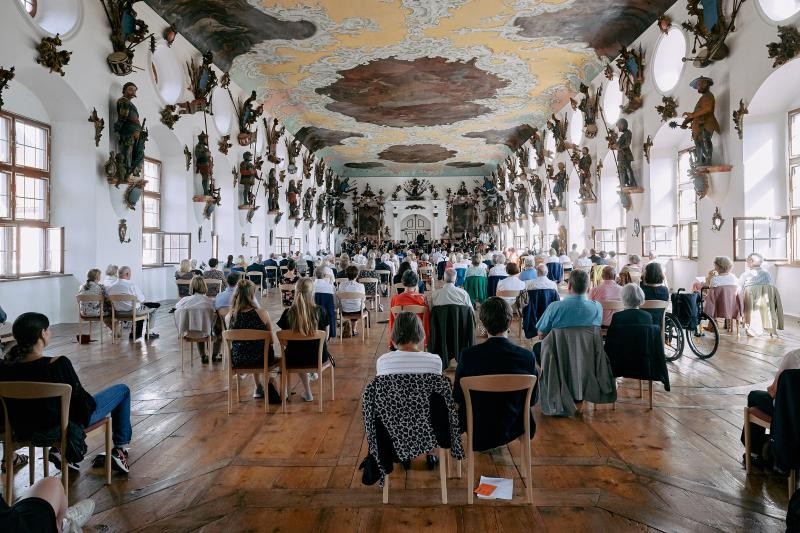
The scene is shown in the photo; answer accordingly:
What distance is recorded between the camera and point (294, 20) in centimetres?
1345

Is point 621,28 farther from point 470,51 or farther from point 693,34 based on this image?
point 470,51

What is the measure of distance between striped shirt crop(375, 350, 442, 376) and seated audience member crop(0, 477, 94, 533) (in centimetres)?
173

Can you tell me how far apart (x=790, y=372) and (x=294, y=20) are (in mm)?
13105

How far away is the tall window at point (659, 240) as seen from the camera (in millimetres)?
14273

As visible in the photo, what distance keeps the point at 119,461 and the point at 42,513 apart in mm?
1888

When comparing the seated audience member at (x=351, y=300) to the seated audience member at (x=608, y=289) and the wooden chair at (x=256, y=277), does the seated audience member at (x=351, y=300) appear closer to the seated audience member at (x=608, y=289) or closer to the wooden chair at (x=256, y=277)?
the seated audience member at (x=608, y=289)

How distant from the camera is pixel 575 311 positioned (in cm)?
496

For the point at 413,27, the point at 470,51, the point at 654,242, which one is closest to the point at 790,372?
the point at 654,242

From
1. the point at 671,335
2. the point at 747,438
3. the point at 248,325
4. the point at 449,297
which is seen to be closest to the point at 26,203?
the point at 248,325

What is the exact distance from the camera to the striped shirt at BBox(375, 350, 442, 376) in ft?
11.4

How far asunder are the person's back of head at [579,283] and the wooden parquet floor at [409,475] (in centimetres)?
118

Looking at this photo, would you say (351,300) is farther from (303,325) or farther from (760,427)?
(760,427)

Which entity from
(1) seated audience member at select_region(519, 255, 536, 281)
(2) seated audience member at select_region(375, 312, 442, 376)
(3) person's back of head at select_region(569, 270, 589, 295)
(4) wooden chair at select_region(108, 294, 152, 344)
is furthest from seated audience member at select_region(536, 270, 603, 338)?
(4) wooden chair at select_region(108, 294, 152, 344)

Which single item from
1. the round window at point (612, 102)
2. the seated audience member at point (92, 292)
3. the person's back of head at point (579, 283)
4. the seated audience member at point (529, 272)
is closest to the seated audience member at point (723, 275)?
the seated audience member at point (529, 272)
